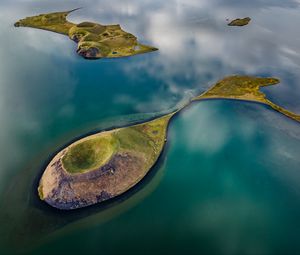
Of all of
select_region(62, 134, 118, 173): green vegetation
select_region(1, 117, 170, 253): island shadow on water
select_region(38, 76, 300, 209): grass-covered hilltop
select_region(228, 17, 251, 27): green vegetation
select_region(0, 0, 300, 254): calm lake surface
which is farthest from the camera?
select_region(228, 17, 251, 27): green vegetation

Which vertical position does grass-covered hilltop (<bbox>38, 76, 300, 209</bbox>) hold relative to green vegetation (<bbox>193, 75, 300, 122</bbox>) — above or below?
above

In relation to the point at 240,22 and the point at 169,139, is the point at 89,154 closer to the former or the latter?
the point at 169,139

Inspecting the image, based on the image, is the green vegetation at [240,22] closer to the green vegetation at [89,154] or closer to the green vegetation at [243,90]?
the green vegetation at [243,90]

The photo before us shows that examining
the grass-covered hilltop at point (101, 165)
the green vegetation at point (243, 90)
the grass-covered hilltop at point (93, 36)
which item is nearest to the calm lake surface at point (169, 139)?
the grass-covered hilltop at point (101, 165)

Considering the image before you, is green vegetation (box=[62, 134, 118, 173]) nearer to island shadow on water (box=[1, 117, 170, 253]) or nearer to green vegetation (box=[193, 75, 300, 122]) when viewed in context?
island shadow on water (box=[1, 117, 170, 253])

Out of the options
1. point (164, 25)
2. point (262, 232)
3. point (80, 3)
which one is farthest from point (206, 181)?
point (80, 3)

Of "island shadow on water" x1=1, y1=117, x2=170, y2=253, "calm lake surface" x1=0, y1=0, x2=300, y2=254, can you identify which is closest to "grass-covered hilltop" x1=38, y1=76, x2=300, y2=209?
"island shadow on water" x1=1, y1=117, x2=170, y2=253
